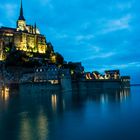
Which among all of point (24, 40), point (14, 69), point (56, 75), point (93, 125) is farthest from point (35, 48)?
point (93, 125)

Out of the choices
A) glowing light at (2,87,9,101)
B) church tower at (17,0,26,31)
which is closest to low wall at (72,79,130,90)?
glowing light at (2,87,9,101)

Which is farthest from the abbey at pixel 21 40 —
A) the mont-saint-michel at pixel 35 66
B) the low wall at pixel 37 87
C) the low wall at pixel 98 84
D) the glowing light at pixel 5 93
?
the low wall at pixel 37 87

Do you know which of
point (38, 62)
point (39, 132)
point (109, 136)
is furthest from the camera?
point (38, 62)

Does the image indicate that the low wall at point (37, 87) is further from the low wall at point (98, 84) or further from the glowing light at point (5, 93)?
the low wall at point (98, 84)

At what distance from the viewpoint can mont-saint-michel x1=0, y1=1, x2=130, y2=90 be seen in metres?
75.9

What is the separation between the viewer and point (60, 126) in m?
20.7

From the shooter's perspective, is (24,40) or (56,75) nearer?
(56,75)

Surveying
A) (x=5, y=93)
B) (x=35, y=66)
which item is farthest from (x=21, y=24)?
(x=5, y=93)

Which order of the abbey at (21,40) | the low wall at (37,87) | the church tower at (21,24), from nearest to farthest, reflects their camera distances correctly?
1. the low wall at (37,87)
2. the abbey at (21,40)
3. the church tower at (21,24)

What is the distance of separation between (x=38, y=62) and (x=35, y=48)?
14.5 metres

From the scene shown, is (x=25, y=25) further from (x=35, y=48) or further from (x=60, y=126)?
(x=60, y=126)

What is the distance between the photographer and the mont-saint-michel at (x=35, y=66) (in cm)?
7588

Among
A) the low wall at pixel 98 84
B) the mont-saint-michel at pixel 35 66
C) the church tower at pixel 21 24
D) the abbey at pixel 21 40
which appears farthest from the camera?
the church tower at pixel 21 24

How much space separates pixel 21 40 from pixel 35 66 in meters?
17.6
